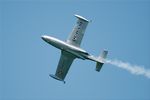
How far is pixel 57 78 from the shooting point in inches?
3546

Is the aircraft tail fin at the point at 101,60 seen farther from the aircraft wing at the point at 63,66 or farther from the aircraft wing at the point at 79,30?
the aircraft wing at the point at 63,66

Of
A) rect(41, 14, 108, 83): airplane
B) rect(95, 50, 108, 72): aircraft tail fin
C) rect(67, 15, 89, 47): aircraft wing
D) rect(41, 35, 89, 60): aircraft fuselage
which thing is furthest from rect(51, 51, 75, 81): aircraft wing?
rect(95, 50, 108, 72): aircraft tail fin

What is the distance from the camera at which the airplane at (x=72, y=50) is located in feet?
282

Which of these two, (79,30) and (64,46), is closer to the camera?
(64,46)

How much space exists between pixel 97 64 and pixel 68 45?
5.48 m

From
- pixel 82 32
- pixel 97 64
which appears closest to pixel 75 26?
pixel 82 32

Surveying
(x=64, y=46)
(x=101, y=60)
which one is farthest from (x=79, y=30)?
(x=101, y=60)

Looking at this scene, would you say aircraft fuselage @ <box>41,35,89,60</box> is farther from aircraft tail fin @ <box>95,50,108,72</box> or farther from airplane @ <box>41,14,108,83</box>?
aircraft tail fin @ <box>95,50,108,72</box>

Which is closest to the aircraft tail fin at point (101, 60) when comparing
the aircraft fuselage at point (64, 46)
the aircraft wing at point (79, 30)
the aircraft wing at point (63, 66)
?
the aircraft fuselage at point (64, 46)

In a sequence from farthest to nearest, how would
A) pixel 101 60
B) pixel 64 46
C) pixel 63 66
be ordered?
1. pixel 63 66
2. pixel 101 60
3. pixel 64 46

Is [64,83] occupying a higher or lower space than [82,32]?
lower

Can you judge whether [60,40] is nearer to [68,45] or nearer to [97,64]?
[68,45]

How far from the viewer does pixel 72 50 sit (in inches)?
3391

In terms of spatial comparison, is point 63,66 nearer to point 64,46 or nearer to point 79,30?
point 64,46
